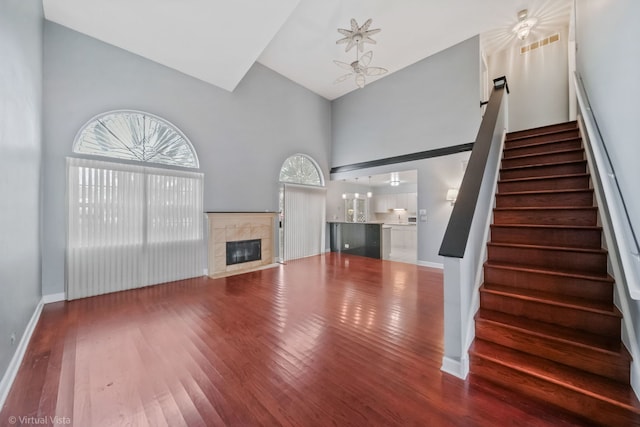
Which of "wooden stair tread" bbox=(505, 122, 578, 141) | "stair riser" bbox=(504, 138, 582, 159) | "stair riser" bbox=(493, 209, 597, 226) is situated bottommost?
"stair riser" bbox=(493, 209, 597, 226)

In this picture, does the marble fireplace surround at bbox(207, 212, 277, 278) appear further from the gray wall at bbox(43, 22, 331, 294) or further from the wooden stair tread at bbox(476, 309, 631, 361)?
the wooden stair tread at bbox(476, 309, 631, 361)

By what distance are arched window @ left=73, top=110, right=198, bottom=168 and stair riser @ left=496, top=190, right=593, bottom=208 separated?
516cm

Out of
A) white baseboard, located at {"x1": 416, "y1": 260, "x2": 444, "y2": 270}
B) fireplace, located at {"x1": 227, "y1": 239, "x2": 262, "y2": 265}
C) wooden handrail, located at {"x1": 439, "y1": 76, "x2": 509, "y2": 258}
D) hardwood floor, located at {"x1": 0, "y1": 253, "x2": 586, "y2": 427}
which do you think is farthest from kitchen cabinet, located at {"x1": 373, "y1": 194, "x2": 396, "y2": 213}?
wooden handrail, located at {"x1": 439, "y1": 76, "x2": 509, "y2": 258}

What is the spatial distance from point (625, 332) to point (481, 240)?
1.01 metres

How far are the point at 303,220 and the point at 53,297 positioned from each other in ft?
15.9

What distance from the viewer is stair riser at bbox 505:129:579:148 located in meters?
3.26

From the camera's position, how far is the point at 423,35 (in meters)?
4.86

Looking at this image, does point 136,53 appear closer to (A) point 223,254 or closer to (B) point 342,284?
(A) point 223,254

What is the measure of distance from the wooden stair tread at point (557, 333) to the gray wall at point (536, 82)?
521 cm

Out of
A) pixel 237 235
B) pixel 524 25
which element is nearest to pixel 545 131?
pixel 524 25

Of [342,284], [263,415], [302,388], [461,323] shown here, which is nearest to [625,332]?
[461,323]

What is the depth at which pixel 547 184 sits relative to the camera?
2740 mm

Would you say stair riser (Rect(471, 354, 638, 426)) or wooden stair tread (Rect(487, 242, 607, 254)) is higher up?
wooden stair tread (Rect(487, 242, 607, 254))

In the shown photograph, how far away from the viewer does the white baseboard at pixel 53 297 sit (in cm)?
326
